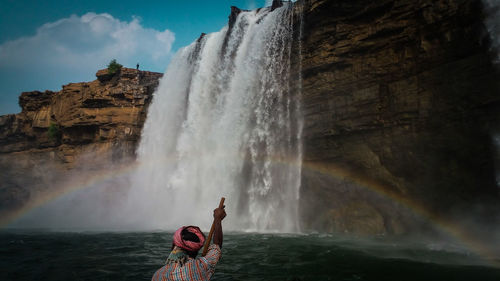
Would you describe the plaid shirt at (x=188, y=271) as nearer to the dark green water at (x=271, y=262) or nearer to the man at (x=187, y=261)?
the man at (x=187, y=261)

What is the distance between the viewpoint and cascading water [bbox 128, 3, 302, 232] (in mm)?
17406

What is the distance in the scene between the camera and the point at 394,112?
14.4 m

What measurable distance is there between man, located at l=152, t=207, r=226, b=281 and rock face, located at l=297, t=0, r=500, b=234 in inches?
509

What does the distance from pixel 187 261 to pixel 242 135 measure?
52.1 feet

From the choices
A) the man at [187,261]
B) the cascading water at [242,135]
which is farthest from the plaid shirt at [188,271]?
the cascading water at [242,135]

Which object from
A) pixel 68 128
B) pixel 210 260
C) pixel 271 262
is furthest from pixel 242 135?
pixel 68 128

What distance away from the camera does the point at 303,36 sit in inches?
661

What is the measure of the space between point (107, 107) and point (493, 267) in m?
30.1

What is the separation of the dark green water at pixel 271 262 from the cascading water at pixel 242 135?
7.13m

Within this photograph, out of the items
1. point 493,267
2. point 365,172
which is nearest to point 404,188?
point 365,172

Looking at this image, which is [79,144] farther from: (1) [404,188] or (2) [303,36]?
(1) [404,188]

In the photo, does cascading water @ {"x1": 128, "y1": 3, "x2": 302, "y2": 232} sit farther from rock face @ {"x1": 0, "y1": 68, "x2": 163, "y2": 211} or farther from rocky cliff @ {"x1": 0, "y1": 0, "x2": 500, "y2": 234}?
rock face @ {"x1": 0, "y1": 68, "x2": 163, "y2": 211}

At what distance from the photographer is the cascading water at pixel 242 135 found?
17.4 metres

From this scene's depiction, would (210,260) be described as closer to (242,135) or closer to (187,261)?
(187,261)
